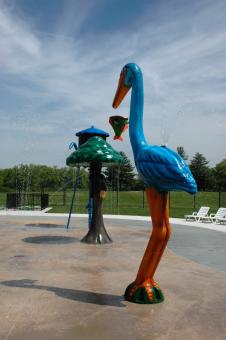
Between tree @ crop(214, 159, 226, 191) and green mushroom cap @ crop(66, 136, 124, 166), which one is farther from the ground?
tree @ crop(214, 159, 226, 191)

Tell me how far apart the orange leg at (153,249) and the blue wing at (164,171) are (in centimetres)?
19

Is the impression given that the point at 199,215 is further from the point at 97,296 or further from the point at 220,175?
the point at 220,175

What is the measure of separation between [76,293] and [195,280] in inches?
88.3

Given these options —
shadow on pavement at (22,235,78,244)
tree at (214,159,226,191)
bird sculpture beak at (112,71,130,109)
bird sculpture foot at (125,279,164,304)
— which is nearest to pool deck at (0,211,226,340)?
bird sculpture foot at (125,279,164,304)

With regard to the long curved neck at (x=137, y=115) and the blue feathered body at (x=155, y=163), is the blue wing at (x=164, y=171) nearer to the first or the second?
the blue feathered body at (x=155, y=163)

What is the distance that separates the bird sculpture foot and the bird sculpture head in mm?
2848

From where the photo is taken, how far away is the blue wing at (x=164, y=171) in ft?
16.9

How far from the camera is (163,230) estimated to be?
550cm

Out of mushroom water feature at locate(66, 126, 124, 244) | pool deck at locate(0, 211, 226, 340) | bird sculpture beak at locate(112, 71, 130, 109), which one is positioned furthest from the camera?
mushroom water feature at locate(66, 126, 124, 244)

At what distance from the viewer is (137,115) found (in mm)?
5945

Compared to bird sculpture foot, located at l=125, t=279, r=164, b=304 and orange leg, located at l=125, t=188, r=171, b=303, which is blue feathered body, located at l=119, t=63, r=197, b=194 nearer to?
orange leg, located at l=125, t=188, r=171, b=303

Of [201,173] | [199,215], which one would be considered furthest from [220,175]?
[199,215]

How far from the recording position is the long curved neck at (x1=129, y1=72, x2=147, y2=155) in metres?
5.82

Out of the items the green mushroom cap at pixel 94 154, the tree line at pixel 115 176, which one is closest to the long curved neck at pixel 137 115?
the green mushroom cap at pixel 94 154
